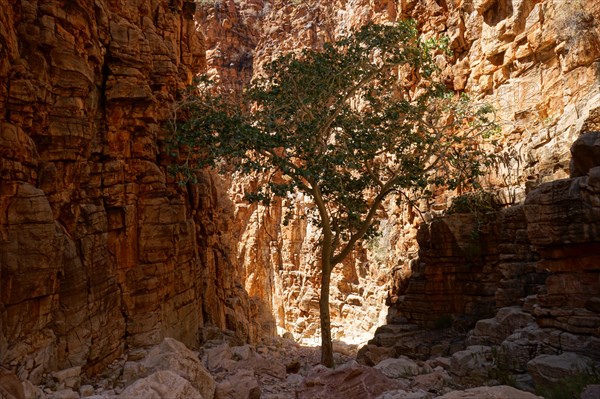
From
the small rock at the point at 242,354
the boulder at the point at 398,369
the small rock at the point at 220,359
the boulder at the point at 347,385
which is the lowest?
the boulder at the point at 398,369

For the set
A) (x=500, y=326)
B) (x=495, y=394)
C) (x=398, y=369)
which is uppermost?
(x=495, y=394)

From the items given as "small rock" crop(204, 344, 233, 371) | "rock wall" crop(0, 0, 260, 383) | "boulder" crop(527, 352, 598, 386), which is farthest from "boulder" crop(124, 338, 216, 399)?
"boulder" crop(527, 352, 598, 386)

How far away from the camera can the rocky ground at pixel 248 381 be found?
5.84 meters

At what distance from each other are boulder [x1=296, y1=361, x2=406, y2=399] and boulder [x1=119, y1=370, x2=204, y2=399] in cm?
236

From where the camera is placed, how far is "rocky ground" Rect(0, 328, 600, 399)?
584cm

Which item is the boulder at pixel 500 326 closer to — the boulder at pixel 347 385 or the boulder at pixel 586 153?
the boulder at pixel 586 153

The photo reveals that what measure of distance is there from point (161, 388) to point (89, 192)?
5.97m

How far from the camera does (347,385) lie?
285 inches

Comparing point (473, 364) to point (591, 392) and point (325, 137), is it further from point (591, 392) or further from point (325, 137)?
point (325, 137)

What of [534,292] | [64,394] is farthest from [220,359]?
[534,292]

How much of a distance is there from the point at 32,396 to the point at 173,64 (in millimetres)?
9691

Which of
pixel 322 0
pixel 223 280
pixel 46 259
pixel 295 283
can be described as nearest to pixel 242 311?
pixel 223 280

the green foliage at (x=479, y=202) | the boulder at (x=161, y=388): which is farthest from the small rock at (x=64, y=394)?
the green foliage at (x=479, y=202)

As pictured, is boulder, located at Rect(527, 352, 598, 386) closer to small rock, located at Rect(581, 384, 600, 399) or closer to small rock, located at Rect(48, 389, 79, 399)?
small rock, located at Rect(581, 384, 600, 399)
